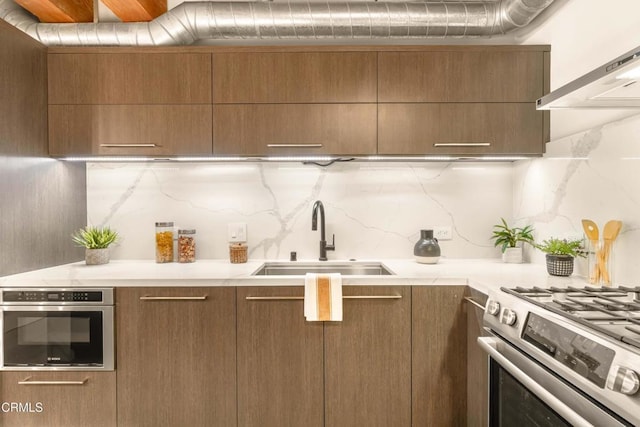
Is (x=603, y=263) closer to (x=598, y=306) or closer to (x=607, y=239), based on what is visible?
(x=607, y=239)

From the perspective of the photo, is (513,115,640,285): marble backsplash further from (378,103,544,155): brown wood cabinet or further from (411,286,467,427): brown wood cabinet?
(411,286,467,427): brown wood cabinet

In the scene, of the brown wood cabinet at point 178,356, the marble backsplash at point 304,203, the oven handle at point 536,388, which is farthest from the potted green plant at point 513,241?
the brown wood cabinet at point 178,356

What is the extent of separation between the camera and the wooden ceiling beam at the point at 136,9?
2.24 metres

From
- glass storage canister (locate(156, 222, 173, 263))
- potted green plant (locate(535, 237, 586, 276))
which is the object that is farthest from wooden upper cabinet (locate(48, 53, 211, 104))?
potted green plant (locate(535, 237, 586, 276))

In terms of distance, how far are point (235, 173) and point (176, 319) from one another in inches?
41.5

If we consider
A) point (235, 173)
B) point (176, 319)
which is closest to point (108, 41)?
point (235, 173)

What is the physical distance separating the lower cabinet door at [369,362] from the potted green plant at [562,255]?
28.3 inches

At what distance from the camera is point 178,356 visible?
195 cm

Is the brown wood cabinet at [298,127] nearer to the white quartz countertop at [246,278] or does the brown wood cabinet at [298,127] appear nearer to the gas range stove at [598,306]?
the white quartz countertop at [246,278]

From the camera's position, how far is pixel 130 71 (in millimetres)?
2238

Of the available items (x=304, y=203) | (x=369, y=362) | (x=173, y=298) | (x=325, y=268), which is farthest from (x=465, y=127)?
(x=173, y=298)

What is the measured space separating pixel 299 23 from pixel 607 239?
1.96m

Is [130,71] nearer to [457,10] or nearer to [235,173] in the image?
[235,173]

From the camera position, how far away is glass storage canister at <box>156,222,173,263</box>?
8.11ft
